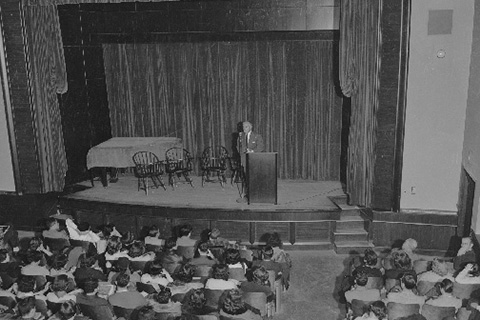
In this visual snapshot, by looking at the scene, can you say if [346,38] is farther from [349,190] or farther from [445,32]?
[349,190]

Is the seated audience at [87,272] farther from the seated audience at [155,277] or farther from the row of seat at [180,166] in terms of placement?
the row of seat at [180,166]

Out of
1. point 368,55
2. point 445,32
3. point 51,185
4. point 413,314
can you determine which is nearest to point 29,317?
point 413,314

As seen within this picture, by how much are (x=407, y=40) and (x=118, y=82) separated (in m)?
6.46

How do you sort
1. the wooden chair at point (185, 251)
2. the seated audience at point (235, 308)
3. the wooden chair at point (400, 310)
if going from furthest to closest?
the wooden chair at point (185, 251), the wooden chair at point (400, 310), the seated audience at point (235, 308)

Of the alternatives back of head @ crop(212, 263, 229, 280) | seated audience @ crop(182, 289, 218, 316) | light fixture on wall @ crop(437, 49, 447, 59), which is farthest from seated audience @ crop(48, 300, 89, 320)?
light fixture on wall @ crop(437, 49, 447, 59)

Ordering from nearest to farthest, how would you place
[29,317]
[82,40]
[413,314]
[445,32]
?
[413,314] < [29,317] < [445,32] < [82,40]

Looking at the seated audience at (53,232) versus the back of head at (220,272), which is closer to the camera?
the back of head at (220,272)

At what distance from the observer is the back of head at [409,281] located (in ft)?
17.5

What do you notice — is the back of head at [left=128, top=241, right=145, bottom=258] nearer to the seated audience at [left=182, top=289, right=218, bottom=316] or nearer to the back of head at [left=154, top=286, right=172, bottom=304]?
the back of head at [left=154, top=286, right=172, bottom=304]

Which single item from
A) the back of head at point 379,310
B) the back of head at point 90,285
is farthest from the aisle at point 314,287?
the back of head at point 90,285

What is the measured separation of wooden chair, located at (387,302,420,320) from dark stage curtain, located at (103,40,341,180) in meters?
6.25

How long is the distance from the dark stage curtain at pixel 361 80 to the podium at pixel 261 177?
4.23 ft

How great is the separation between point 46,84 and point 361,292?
6.90 meters

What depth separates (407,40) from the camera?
8016 millimetres
